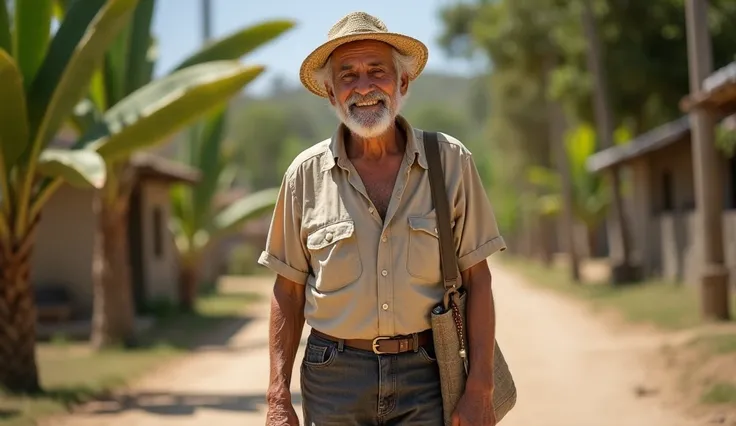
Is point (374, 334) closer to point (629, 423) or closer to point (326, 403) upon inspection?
point (326, 403)

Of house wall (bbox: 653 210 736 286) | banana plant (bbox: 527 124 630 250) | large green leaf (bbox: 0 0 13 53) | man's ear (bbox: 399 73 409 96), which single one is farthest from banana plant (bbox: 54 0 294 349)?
banana plant (bbox: 527 124 630 250)

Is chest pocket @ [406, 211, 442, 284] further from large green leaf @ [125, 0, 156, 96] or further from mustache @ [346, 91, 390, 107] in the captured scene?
large green leaf @ [125, 0, 156, 96]

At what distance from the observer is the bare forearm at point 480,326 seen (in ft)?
10.4

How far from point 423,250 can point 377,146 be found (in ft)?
1.47

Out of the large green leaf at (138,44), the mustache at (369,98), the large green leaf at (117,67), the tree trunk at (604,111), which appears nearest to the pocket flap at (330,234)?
the mustache at (369,98)

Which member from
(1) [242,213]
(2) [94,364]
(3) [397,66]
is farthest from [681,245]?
(3) [397,66]

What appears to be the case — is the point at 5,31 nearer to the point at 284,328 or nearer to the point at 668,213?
the point at 284,328

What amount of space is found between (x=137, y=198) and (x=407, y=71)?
18.2 meters

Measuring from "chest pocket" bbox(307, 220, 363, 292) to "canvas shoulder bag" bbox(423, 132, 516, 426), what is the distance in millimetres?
274

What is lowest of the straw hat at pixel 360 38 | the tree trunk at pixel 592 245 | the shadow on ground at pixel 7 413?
the tree trunk at pixel 592 245

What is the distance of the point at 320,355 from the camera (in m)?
3.25

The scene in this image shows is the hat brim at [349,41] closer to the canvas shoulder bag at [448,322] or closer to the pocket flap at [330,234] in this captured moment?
the canvas shoulder bag at [448,322]

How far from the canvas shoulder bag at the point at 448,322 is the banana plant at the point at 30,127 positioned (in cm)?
671

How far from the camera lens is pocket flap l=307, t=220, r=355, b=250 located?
3186mm
